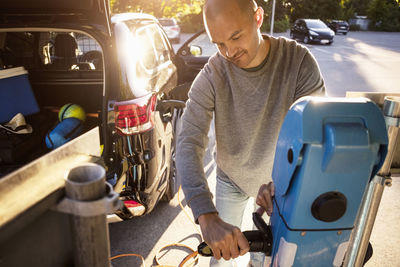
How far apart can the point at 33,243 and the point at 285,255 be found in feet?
2.32

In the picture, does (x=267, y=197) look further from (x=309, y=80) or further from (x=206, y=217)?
(x=309, y=80)

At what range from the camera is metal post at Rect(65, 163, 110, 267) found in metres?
0.57

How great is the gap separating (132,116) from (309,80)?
4.19 feet

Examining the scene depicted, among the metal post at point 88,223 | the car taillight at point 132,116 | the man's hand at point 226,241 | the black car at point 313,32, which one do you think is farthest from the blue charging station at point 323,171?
the black car at point 313,32

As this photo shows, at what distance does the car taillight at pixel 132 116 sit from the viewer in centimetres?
231

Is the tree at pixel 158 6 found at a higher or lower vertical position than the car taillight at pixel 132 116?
higher

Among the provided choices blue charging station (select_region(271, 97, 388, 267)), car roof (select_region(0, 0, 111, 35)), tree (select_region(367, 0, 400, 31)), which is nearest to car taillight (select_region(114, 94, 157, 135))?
car roof (select_region(0, 0, 111, 35))

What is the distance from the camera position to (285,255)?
3.18 ft

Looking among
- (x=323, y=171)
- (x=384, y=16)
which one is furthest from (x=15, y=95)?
(x=384, y=16)

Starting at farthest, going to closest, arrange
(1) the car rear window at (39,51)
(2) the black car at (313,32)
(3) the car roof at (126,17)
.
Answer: (2) the black car at (313,32), (1) the car rear window at (39,51), (3) the car roof at (126,17)

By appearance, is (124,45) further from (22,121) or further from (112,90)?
(22,121)

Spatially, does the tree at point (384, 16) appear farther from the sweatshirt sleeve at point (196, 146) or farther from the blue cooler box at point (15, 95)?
the sweatshirt sleeve at point (196, 146)

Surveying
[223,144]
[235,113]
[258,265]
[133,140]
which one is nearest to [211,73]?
[235,113]

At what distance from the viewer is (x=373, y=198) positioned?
125 centimetres
